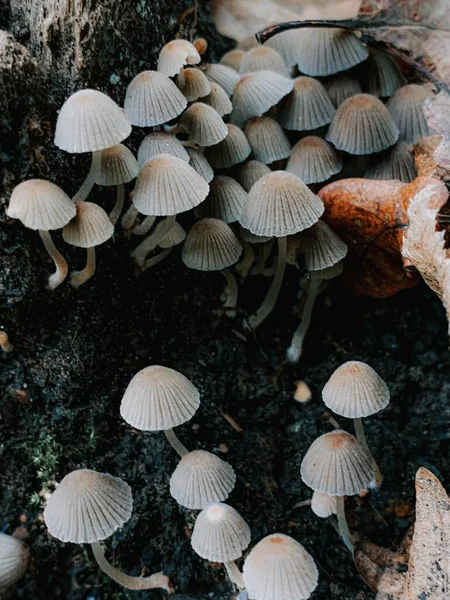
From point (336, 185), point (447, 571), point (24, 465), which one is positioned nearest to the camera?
point (447, 571)

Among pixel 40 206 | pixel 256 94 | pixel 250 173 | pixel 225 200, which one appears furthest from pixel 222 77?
pixel 40 206

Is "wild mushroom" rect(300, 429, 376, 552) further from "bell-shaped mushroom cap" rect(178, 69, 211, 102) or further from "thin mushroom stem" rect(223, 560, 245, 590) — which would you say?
"bell-shaped mushroom cap" rect(178, 69, 211, 102)

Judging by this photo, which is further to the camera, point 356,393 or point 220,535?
point 356,393

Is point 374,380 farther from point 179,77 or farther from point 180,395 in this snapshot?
point 179,77

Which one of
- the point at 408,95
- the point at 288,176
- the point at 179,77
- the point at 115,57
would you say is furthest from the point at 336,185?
the point at 115,57

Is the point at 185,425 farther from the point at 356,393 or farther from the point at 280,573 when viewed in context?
the point at 280,573

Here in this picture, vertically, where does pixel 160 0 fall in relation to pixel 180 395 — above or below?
above

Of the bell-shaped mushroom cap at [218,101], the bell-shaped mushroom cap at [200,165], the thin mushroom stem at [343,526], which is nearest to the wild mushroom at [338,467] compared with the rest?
the thin mushroom stem at [343,526]
